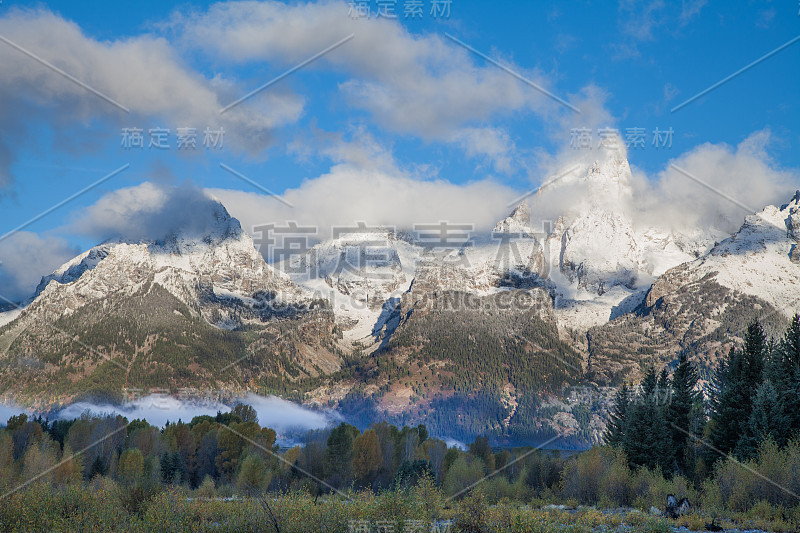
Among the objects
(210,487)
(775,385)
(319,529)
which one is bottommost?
(210,487)

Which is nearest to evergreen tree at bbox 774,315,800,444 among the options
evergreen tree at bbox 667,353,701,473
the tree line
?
the tree line

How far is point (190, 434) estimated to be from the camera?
115375 mm

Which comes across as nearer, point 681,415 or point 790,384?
point 790,384

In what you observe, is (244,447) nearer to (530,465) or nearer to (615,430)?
(530,465)

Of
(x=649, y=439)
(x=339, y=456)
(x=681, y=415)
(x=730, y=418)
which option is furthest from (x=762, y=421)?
(x=339, y=456)

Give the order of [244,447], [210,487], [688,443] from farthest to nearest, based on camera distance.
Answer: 1. [244,447]
2. [210,487]
3. [688,443]

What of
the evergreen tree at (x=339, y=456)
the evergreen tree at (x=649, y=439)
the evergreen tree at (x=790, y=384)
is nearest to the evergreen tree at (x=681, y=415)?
the evergreen tree at (x=649, y=439)

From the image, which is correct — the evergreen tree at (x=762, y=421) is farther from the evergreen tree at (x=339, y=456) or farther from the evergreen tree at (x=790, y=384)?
the evergreen tree at (x=339, y=456)

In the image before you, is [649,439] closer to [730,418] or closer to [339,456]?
[730,418]

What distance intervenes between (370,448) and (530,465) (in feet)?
90.6

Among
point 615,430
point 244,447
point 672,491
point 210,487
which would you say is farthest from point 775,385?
point 244,447

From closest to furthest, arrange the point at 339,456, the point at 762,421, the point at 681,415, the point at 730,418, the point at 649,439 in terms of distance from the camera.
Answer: the point at 762,421, the point at 730,418, the point at 649,439, the point at 681,415, the point at 339,456

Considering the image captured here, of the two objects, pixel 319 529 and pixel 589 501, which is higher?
pixel 319 529

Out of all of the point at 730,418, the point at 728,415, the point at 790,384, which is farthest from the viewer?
the point at 728,415
